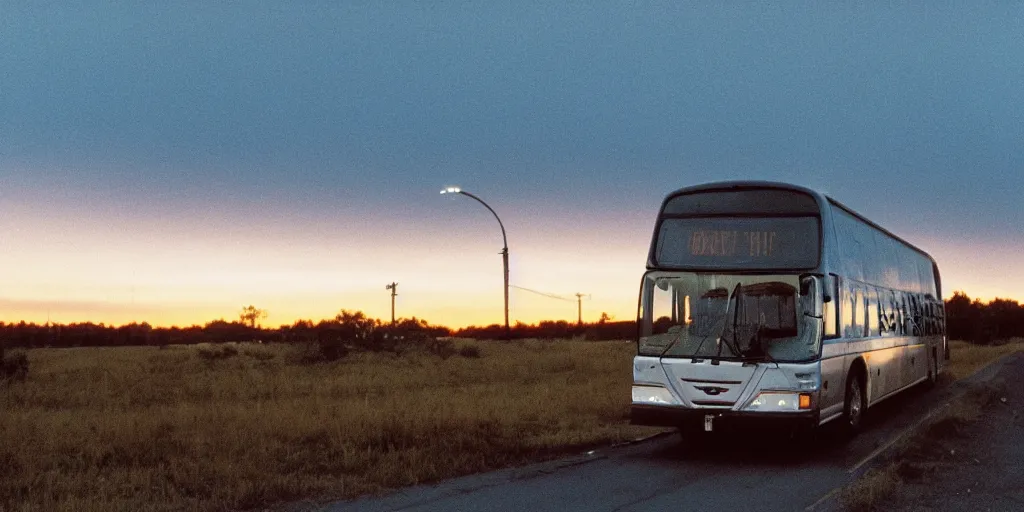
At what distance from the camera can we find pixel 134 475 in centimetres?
973

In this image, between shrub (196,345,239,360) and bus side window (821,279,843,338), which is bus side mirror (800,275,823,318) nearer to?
bus side window (821,279,843,338)

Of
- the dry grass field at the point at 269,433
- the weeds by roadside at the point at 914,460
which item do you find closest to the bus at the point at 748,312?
the weeds by roadside at the point at 914,460

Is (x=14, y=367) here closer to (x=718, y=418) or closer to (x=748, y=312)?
(x=718, y=418)

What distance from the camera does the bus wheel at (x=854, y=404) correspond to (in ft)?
44.1

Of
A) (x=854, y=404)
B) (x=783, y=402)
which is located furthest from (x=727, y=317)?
(x=854, y=404)

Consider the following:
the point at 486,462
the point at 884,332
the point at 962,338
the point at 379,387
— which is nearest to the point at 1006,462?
the point at 884,332

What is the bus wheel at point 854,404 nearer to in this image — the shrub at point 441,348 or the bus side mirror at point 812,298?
the bus side mirror at point 812,298

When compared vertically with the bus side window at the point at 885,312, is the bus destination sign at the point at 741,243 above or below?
above

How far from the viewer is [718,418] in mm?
11453

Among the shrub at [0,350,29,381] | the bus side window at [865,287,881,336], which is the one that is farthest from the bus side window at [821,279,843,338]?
the shrub at [0,350,29,381]

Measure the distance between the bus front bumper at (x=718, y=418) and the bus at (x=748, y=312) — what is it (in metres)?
0.01

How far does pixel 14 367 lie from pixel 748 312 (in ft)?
80.2

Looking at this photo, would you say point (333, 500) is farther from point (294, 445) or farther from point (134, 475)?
point (294, 445)

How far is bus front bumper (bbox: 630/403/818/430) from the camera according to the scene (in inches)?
441
